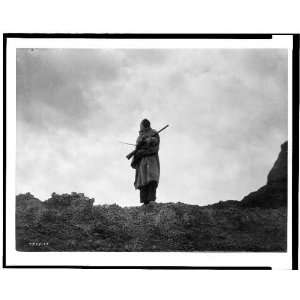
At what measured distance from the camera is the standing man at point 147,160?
1563 cm

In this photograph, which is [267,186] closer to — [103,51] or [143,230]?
[143,230]

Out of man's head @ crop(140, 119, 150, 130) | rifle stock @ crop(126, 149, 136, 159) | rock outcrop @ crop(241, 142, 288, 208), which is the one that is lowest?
rock outcrop @ crop(241, 142, 288, 208)

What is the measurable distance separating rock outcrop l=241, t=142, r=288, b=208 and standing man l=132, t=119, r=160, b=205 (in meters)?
1.59

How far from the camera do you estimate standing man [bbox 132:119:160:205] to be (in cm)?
1563

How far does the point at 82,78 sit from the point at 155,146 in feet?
5.63

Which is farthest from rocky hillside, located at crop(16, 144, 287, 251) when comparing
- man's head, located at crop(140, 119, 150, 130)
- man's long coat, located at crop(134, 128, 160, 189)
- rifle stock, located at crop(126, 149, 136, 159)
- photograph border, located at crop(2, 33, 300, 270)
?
man's head, located at crop(140, 119, 150, 130)

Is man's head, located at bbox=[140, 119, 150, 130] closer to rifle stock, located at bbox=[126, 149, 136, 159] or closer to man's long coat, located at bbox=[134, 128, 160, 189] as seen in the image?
man's long coat, located at bbox=[134, 128, 160, 189]

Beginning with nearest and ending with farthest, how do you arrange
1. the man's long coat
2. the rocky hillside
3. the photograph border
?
the photograph border
the rocky hillside
the man's long coat

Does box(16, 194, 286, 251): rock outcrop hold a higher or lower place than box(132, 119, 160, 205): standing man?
lower
